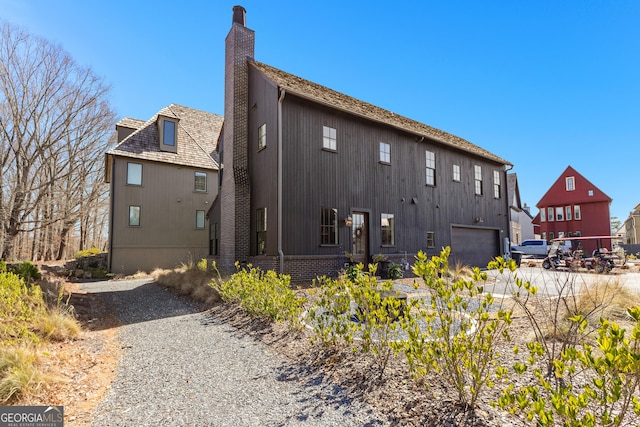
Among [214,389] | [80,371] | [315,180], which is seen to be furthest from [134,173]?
[214,389]

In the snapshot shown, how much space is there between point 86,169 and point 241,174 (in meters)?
16.1

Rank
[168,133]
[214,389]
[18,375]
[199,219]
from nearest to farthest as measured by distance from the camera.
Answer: [18,375], [214,389], [168,133], [199,219]

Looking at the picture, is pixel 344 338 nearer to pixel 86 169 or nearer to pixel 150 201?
pixel 150 201

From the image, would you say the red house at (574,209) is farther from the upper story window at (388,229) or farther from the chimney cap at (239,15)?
the chimney cap at (239,15)

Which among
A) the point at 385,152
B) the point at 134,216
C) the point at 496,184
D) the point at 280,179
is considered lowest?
the point at 134,216

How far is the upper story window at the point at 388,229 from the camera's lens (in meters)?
12.8

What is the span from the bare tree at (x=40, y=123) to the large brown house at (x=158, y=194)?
2412 mm

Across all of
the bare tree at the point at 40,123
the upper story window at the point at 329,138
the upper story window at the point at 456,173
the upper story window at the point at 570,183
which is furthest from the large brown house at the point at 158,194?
the upper story window at the point at 570,183

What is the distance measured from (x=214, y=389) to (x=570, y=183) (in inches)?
1618

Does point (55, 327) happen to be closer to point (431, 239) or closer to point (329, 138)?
point (329, 138)

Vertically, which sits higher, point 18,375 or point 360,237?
point 360,237

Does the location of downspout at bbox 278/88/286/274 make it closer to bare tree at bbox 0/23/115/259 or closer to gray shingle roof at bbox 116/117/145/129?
gray shingle roof at bbox 116/117/145/129

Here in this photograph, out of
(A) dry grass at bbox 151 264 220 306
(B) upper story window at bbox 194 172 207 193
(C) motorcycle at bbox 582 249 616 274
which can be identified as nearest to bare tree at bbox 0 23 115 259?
(B) upper story window at bbox 194 172 207 193

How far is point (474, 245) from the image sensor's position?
651 inches
